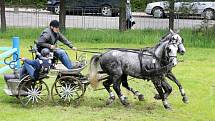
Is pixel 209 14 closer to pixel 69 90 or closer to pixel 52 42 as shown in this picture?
pixel 52 42

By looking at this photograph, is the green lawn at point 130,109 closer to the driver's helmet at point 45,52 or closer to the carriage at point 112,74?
the carriage at point 112,74

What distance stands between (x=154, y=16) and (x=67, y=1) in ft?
20.4

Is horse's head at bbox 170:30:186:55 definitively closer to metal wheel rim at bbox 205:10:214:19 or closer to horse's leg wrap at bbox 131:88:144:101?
horse's leg wrap at bbox 131:88:144:101

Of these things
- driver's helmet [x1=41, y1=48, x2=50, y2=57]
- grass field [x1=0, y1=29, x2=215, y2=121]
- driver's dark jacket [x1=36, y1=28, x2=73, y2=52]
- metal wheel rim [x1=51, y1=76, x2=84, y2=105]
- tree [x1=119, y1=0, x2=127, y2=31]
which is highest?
tree [x1=119, y1=0, x2=127, y2=31]

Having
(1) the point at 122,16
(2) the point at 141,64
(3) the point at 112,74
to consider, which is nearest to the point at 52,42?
(3) the point at 112,74

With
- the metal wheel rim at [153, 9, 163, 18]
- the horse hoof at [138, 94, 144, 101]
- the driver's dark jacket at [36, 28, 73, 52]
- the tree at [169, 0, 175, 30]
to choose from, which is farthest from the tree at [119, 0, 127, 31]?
the driver's dark jacket at [36, 28, 73, 52]

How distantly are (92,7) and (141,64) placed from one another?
71.0 ft

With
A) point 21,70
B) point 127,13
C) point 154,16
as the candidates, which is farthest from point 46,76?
point 154,16

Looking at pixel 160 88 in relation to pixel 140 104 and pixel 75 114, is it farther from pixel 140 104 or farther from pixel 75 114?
pixel 75 114

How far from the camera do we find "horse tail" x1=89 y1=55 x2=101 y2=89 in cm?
1216

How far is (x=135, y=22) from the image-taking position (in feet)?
98.0

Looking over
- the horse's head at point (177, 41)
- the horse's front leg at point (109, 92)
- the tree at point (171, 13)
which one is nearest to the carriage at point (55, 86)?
the horse's front leg at point (109, 92)

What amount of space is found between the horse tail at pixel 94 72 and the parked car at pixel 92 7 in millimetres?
17027

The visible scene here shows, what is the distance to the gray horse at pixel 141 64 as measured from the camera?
38.5 feet
